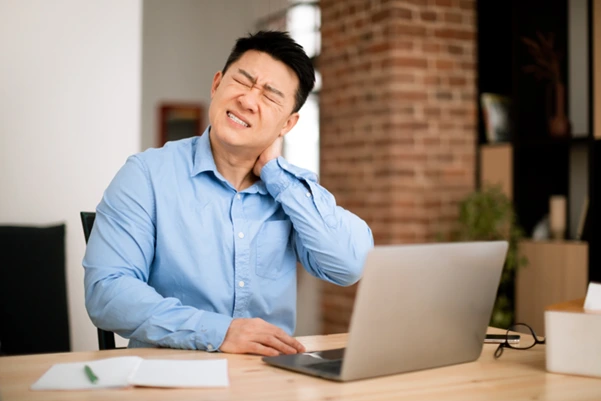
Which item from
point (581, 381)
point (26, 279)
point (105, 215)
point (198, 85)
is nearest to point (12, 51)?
point (26, 279)

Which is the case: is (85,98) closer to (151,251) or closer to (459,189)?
(151,251)

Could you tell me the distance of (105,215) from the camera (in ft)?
5.92

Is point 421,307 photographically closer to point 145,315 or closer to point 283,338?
point 283,338

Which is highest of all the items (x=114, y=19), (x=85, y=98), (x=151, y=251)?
(x=114, y=19)

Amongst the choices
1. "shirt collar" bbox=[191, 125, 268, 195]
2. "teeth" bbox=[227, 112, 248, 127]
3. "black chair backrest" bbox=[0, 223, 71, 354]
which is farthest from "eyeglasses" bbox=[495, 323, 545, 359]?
"black chair backrest" bbox=[0, 223, 71, 354]

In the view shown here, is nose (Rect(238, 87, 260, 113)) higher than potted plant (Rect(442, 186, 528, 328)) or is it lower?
higher

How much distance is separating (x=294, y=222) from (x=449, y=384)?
0.72 m

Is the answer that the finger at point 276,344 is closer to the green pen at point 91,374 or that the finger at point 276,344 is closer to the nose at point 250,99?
the green pen at point 91,374

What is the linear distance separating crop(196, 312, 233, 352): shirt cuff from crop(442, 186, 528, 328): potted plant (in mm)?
2743

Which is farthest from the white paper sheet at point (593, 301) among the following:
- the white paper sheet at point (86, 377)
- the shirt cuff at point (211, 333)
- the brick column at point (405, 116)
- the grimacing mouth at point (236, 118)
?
the brick column at point (405, 116)

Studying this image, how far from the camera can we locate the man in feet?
6.05

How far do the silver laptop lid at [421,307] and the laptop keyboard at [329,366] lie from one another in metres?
0.04

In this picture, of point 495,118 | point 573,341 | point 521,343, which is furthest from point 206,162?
point 495,118

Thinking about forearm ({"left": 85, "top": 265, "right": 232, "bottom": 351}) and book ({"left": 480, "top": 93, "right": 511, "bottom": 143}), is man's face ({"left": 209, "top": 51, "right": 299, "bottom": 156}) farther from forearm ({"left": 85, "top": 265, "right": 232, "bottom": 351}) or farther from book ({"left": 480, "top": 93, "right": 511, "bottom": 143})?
book ({"left": 480, "top": 93, "right": 511, "bottom": 143})
